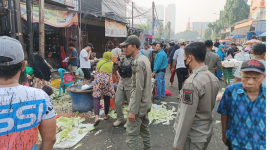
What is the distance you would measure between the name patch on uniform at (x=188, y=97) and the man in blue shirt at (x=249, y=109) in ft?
1.42

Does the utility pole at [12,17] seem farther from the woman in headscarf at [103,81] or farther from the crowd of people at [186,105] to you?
the crowd of people at [186,105]

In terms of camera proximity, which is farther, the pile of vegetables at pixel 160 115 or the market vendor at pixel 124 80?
the pile of vegetables at pixel 160 115

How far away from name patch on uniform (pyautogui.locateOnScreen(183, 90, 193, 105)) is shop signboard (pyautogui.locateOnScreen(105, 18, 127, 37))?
11.9 m

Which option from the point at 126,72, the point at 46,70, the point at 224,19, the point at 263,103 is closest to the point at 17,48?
the point at 263,103

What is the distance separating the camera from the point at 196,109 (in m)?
1.84

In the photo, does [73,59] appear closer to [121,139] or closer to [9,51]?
[121,139]

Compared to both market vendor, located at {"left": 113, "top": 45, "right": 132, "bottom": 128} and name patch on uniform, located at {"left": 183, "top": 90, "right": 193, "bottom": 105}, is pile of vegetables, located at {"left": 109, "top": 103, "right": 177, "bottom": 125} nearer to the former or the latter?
market vendor, located at {"left": 113, "top": 45, "right": 132, "bottom": 128}

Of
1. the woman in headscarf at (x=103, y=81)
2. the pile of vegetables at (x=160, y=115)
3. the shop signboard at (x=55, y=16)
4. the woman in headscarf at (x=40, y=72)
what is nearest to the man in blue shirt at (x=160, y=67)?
the pile of vegetables at (x=160, y=115)

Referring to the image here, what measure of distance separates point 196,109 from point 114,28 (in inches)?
534

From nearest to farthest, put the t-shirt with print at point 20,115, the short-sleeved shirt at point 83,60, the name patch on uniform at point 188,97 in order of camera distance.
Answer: the t-shirt with print at point 20,115 → the name patch on uniform at point 188,97 → the short-sleeved shirt at point 83,60

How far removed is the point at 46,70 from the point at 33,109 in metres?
5.11

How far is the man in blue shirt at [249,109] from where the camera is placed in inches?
63.8

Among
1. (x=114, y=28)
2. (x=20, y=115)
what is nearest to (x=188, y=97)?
(x=20, y=115)

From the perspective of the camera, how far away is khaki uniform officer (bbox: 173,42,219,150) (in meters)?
1.81
